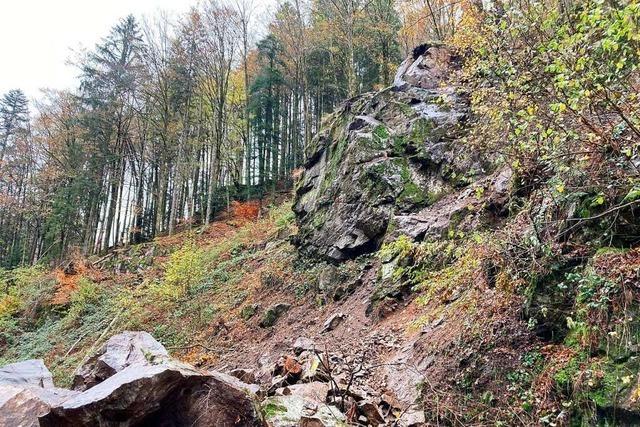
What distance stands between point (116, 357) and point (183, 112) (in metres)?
21.4

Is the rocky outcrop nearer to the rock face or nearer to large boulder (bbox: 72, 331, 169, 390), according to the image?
large boulder (bbox: 72, 331, 169, 390)

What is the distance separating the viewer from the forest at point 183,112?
23.7 meters

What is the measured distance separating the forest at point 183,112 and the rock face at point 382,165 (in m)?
9.09

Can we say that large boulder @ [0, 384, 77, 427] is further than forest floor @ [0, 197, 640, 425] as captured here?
No

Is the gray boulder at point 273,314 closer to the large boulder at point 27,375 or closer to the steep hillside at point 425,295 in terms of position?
the steep hillside at point 425,295

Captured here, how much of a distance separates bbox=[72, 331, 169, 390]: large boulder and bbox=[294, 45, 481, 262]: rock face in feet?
A: 17.6

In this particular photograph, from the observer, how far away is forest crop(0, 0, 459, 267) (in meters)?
23.7

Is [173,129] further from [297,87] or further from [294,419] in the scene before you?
[294,419]

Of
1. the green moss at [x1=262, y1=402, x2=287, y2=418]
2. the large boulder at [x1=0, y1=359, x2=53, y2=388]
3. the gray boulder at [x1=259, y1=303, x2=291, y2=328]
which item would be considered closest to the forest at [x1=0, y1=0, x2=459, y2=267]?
the gray boulder at [x1=259, y1=303, x2=291, y2=328]

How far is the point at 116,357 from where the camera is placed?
6.02 m

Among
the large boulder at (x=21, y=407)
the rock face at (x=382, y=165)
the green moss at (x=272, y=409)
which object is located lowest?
the green moss at (x=272, y=409)

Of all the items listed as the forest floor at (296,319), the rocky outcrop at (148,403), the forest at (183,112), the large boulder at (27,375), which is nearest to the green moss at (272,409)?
the rocky outcrop at (148,403)

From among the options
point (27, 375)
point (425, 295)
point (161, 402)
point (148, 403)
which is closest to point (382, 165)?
point (425, 295)

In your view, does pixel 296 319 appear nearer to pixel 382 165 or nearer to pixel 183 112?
pixel 382 165
